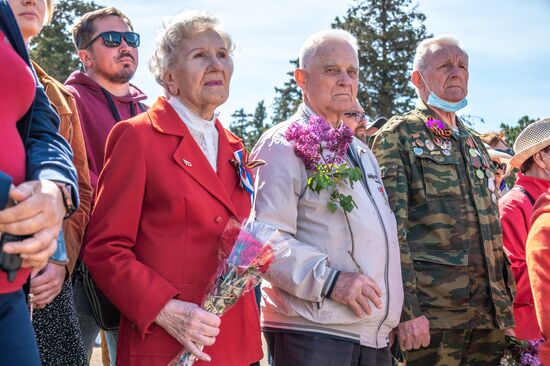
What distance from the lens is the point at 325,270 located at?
3717 mm

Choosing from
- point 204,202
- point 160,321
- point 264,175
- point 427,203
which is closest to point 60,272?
point 160,321

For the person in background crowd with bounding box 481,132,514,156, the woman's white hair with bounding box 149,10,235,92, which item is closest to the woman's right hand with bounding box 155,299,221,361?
the woman's white hair with bounding box 149,10,235,92

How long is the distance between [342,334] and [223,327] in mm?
732

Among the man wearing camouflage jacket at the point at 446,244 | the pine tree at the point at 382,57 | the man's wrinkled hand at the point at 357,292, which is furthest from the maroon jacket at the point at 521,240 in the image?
the pine tree at the point at 382,57

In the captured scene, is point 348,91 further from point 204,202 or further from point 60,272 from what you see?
point 60,272

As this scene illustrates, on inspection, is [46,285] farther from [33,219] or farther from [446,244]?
[446,244]

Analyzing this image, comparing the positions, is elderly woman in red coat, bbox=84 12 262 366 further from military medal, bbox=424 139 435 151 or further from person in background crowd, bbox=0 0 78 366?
military medal, bbox=424 139 435 151

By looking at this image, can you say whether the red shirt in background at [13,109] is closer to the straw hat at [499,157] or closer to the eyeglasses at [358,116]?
the eyeglasses at [358,116]

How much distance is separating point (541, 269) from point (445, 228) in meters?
0.63

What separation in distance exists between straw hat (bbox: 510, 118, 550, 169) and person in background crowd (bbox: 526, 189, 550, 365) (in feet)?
5.01

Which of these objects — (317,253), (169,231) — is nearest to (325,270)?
(317,253)

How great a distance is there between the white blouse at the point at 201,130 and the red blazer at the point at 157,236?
0.37ft

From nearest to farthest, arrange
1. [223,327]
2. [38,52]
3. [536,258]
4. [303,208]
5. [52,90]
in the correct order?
[223,327], [52,90], [303,208], [536,258], [38,52]

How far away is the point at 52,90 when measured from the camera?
3.67 m
